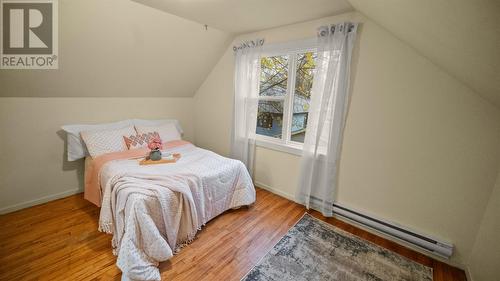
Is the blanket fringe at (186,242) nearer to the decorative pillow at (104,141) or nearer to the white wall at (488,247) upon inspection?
the decorative pillow at (104,141)

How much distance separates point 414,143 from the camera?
183 cm

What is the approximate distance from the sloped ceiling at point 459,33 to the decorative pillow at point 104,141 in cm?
281

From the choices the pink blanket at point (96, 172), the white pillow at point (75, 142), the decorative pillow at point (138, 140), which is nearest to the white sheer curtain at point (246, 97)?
the decorative pillow at point (138, 140)

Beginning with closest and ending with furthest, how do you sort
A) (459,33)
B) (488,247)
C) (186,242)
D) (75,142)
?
(459,33)
(488,247)
(186,242)
(75,142)

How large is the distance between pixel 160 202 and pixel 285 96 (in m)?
1.91

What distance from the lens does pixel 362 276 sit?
160cm

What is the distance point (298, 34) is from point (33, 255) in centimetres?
322

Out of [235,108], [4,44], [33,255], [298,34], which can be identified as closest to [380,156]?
[298,34]

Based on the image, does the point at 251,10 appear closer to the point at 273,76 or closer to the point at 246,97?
the point at 273,76

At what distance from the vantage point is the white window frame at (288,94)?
2444 millimetres

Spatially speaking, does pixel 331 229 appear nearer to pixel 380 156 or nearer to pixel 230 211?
pixel 380 156

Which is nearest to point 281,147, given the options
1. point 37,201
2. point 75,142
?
point 75,142

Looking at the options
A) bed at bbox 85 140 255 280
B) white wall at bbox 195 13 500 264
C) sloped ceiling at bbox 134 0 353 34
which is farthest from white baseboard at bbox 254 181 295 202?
sloped ceiling at bbox 134 0 353 34

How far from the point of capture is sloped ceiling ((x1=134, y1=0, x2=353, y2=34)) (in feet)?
6.26
